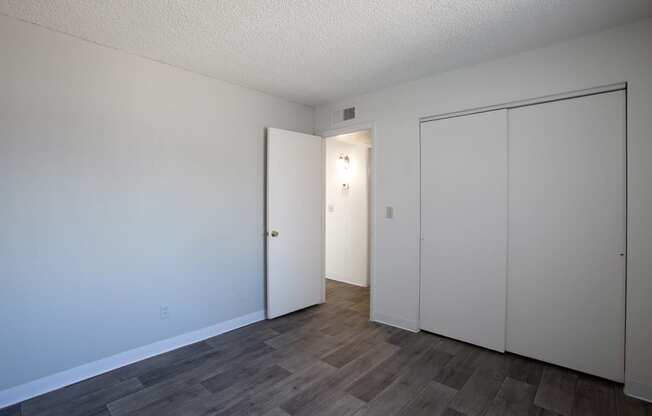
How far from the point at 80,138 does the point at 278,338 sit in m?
2.32

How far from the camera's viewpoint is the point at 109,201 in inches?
99.0

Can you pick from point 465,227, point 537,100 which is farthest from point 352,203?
point 537,100

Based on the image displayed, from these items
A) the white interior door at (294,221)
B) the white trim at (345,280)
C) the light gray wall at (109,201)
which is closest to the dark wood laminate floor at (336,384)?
the light gray wall at (109,201)

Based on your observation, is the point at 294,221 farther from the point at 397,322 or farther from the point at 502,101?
the point at 502,101

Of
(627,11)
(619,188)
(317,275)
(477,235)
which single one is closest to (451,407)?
(477,235)

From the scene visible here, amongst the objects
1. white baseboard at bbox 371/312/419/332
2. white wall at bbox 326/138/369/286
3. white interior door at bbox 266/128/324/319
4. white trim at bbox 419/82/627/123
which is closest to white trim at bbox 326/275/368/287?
white wall at bbox 326/138/369/286

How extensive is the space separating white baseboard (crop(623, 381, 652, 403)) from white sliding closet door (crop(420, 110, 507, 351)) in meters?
0.79

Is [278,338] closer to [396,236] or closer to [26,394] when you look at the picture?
[396,236]

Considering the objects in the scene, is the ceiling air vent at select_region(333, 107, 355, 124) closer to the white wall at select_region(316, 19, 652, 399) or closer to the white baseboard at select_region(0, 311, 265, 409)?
the white wall at select_region(316, 19, 652, 399)

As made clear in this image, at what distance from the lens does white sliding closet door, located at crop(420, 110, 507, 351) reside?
2781 mm

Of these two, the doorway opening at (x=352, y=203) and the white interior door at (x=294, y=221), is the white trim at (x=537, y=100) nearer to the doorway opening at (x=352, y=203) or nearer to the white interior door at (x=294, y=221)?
the white interior door at (x=294, y=221)

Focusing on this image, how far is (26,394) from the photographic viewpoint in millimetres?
2166

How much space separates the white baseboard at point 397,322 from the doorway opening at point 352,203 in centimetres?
139

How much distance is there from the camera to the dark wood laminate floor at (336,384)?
6.77 feet
